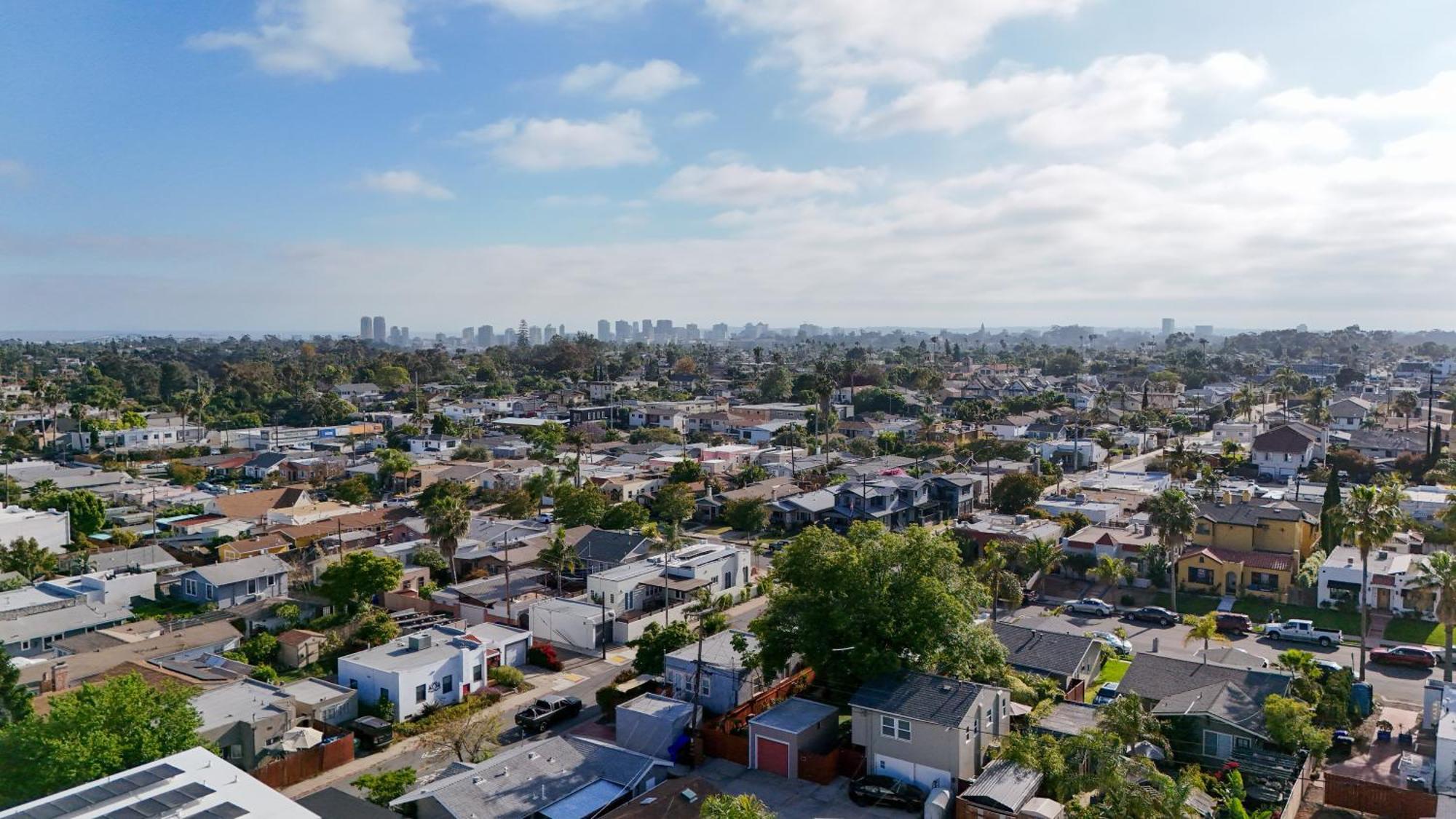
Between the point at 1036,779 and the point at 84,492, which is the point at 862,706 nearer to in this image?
the point at 1036,779

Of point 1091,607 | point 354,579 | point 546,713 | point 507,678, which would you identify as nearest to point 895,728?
point 546,713

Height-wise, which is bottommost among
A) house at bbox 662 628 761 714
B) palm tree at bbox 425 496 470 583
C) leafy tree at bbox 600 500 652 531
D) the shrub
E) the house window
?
the shrub

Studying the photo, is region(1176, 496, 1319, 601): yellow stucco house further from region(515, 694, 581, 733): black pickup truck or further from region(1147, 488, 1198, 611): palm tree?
region(515, 694, 581, 733): black pickup truck

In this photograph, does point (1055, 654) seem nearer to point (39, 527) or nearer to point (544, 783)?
point (544, 783)

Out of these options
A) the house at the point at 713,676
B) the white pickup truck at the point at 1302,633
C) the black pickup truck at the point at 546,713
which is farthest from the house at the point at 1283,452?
the black pickup truck at the point at 546,713

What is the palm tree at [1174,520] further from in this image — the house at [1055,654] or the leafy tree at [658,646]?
the leafy tree at [658,646]

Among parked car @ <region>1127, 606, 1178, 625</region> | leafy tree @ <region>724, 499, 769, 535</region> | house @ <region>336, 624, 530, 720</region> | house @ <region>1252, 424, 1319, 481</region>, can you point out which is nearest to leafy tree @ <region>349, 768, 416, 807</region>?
house @ <region>336, 624, 530, 720</region>
